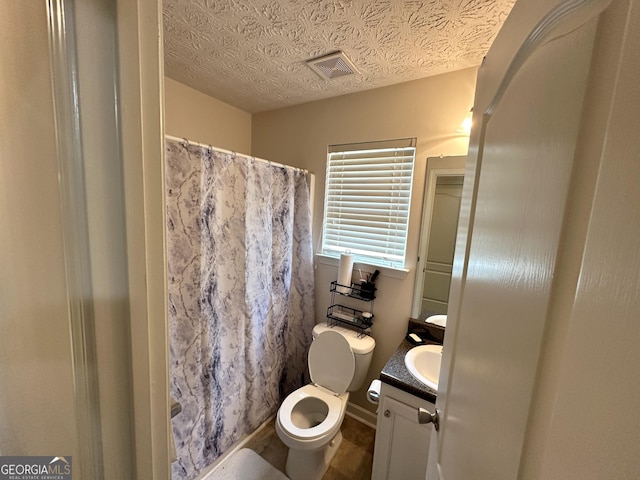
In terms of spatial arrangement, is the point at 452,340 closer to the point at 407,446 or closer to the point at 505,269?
the point at 505,269

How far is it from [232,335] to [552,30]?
1.77 meters

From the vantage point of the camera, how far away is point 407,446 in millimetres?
1166

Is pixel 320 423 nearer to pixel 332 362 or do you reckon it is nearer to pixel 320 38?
pixel 332 362

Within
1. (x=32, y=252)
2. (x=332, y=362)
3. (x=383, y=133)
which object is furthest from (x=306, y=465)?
(x=383, y=133)

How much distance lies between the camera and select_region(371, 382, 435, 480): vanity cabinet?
113 centimetres

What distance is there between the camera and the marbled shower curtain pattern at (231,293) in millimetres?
1299

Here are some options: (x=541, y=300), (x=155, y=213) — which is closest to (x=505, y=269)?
(x=541, y=300)

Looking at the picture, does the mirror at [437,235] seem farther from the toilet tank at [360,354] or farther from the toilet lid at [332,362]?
the toilet lid at [332,362]

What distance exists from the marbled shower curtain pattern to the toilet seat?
0.34 metres

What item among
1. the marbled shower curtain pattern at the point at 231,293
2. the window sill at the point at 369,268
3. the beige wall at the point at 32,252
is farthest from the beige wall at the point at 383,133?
the beige wall at the point at 32,252

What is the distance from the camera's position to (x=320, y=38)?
1.22 m

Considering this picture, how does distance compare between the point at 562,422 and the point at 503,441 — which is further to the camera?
the point at 503,441

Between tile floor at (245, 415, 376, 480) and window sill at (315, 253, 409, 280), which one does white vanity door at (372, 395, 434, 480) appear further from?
window sill at (315, 253, 409, 280)

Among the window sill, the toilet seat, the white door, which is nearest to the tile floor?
the toilet seat
